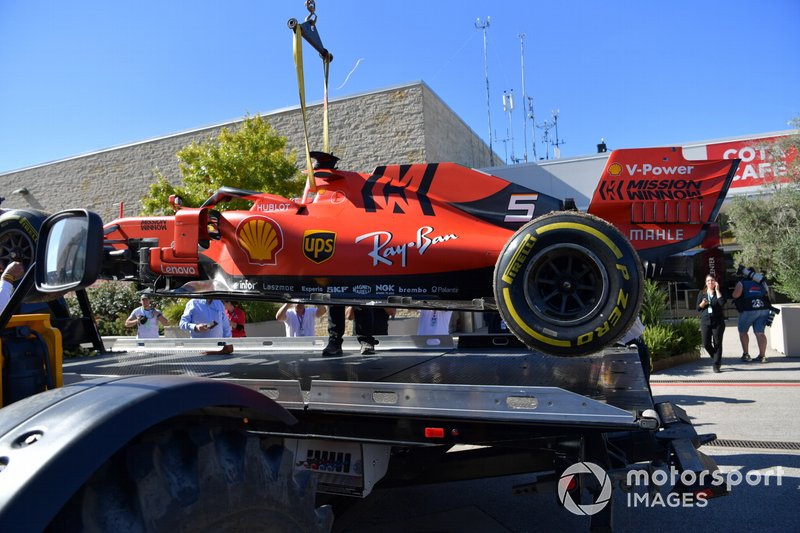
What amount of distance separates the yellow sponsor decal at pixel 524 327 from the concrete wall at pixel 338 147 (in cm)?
1363

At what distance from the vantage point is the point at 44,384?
2377 millimetres

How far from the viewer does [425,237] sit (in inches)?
178

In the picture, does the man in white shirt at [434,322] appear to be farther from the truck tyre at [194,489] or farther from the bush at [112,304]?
the bush at [112,304]

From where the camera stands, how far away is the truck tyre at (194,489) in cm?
144

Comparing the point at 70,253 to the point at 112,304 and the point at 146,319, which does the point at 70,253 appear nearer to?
the point at 146,319

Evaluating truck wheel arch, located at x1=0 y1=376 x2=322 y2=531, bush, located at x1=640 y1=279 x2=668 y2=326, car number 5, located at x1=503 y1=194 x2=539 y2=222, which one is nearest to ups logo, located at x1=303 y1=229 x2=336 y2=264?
car number 5, located at x1=503 y1=194 x2=539 y2=222

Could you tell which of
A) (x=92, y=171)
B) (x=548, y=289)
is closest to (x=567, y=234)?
(x=548, y=289)

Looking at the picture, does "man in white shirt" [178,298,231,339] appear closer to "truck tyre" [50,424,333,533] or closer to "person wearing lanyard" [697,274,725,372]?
"truck tyre" [50,424,333,533]

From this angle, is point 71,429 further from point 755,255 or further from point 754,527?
point 755,255

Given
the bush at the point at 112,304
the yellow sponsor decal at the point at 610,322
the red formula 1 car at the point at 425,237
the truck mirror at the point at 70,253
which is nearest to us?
the truck mirror at the point at 70,253

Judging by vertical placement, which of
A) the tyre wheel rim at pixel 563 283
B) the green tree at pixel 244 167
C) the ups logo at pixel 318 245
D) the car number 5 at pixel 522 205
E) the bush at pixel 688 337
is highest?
the green tree at pixel 244 167

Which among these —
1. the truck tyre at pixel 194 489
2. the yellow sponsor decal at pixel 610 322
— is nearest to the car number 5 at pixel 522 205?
the yellow sponsor decal at pixel 610 322

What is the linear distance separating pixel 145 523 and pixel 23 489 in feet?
1.03

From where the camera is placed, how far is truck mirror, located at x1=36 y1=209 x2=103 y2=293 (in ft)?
5.87
